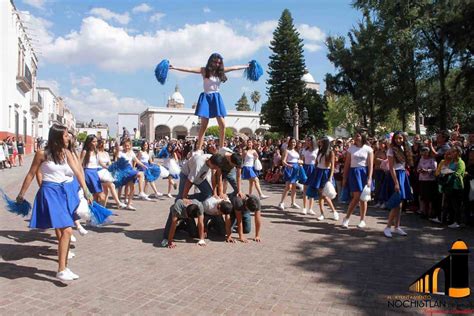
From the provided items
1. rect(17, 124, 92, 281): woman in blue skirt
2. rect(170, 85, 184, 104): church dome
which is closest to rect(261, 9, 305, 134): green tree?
rect(17, 124, 92, 281): woman in blue skirt

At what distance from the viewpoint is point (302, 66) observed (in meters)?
49.6

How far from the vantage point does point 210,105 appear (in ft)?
23.2

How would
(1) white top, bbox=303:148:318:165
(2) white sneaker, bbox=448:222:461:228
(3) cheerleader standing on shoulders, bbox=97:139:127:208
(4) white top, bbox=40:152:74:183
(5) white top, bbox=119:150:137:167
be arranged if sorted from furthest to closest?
(5) white top, bbox=119:150:137:167 → (1) white top, bbox=303:148:318:165 → (3) cheerleader standing on shoulders, bbox=97:139:127:208 → (2) white sneaker, bbox=448:222:461:228 → (4) white top, bbox=40:152:74:183

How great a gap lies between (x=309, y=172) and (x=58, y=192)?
623cm

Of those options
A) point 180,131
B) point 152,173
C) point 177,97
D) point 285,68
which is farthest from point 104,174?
point 177,97

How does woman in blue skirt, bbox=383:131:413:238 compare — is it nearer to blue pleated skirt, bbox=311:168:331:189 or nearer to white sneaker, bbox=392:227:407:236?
white sneaker, bbox=392:227:407:236

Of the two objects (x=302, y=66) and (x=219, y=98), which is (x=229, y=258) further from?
(x=302, y=66)

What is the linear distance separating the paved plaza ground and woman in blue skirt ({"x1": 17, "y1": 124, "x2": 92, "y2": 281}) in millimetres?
470

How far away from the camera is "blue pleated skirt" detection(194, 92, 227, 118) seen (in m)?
7.00

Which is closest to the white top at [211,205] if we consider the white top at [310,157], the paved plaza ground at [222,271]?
the paved plaza ground at [222,271]

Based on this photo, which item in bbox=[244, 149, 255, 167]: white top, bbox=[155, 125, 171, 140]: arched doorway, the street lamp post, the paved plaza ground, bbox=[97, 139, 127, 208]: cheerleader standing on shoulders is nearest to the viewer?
the paved plaza ground

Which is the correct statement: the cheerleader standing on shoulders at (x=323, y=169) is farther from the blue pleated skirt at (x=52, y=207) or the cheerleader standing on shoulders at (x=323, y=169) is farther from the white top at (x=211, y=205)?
the blue pleated skirt at (x=52, y=207)

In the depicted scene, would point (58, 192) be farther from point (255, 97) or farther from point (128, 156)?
point (255, 97)

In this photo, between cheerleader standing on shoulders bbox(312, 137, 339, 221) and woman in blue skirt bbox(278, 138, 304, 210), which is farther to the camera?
woman in blue skirt bbox(278, 138, 304, 210)
